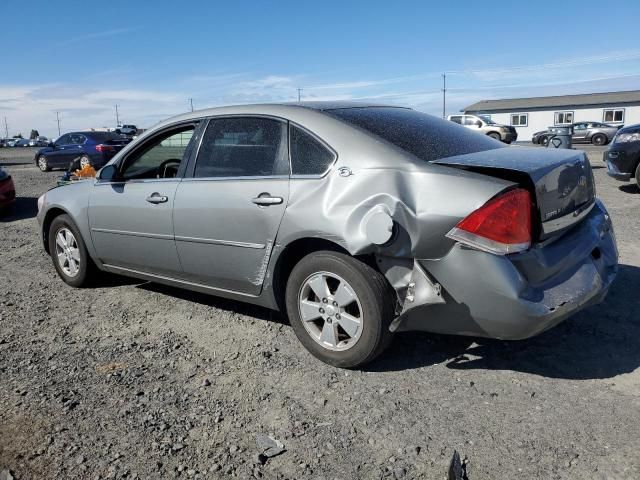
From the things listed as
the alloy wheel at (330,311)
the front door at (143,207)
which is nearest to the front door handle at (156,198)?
the front door at (143,207)

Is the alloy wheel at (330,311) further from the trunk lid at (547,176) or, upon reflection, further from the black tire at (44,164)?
the black tire at (44,164)

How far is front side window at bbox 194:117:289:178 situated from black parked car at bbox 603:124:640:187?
854 cm

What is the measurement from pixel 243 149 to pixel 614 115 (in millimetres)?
51083

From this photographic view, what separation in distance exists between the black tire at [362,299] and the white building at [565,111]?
154 feet

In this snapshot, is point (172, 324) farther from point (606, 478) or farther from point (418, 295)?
point (606, 478)

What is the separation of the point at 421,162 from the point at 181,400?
6.31ft

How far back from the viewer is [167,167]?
16.4ft

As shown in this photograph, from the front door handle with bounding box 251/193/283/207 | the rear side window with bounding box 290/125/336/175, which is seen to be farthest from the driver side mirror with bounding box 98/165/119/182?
the rear side window with bounding box 290/125/336/175

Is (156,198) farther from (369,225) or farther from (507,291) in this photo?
(507,291)

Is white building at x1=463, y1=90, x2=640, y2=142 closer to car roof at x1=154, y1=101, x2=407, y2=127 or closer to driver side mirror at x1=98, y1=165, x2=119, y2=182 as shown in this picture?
car roof at x1=154, y1=101, x2=407, y2=127

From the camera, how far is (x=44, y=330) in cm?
450

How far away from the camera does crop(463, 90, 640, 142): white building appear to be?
155 feet

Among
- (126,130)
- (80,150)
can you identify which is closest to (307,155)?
(80,150)

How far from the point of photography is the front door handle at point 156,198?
14.5 ft
